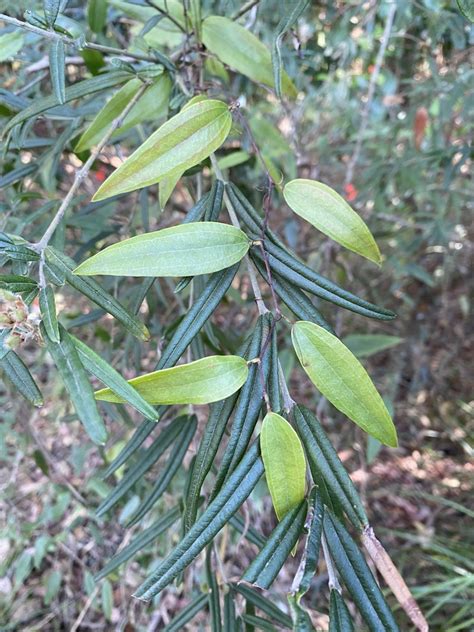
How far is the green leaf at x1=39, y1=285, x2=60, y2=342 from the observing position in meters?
0.31

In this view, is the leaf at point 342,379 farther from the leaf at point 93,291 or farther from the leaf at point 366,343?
the leaf at point 366,343

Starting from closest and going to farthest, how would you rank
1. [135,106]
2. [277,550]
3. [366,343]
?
1. [277,550]
2. [135,106]
3. [366,343]

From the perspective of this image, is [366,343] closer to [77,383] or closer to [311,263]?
[311,263]

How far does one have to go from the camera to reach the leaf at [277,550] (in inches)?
10.8

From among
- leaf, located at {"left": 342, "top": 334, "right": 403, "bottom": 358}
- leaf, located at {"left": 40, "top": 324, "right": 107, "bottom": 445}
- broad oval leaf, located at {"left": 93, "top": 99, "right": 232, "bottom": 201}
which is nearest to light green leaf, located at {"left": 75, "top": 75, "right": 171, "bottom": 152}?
broad oval leaf, located at {"left": 93, "top": 99, "right": 232, "bottom": 201}

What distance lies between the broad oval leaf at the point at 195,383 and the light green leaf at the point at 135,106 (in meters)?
0.25

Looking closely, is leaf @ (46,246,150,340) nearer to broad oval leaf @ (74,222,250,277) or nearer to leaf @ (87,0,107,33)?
broad oval leaf @ (74,222,250,277)

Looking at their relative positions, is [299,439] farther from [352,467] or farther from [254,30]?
[352,467]

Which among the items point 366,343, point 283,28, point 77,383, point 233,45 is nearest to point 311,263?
point 366,343

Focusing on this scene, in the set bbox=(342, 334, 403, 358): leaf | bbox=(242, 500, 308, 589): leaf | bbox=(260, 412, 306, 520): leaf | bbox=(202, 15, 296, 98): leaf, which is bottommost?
bbox=(342, 334, 403, 358): leaf

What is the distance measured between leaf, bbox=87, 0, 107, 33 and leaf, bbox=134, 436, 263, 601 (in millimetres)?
536

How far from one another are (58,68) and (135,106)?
0.10 metres

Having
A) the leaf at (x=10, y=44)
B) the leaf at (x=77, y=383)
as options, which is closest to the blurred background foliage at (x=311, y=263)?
the leaf at (x=10, y=44)

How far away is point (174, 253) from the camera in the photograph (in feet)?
1.06
